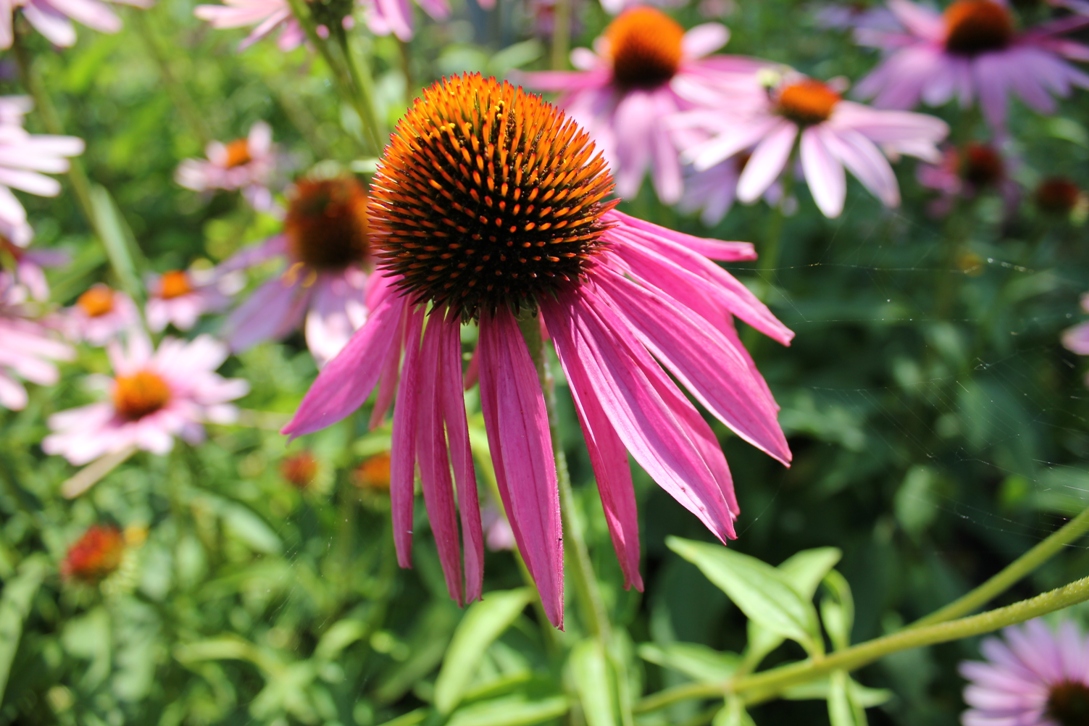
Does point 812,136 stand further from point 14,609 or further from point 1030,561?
point 14,609

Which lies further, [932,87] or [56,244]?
[56,244]

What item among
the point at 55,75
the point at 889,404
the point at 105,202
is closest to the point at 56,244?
the point at 55,75

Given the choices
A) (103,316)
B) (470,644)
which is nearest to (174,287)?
(103,316)

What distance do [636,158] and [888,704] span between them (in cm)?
140

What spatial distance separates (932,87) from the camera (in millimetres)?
1859

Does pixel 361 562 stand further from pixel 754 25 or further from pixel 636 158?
pixel 754 25

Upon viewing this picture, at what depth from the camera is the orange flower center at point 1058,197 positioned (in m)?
2.17

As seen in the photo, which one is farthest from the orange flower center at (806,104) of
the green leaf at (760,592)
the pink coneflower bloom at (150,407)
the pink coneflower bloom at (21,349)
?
the pink coneflower bloom at (21,349)

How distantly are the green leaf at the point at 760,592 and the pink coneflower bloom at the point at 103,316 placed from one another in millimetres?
1951

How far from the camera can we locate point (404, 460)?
725 mm

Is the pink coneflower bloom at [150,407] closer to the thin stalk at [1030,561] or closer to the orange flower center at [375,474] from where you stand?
the orange flower center at [375,474]

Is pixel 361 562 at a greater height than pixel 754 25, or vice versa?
pixel 754 25

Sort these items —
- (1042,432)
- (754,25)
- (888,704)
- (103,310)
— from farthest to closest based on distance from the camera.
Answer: (754,25)
(103,310)
(1042,432)
(888,704)

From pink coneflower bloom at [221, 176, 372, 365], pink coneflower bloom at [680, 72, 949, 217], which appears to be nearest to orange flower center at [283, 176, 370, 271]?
pink coneflower bloom at [221, 176, 372, 365]
